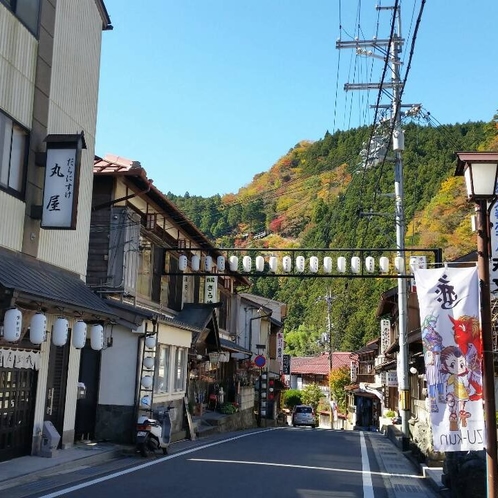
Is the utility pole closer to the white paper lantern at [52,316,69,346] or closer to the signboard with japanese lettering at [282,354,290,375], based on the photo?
the white paper lantern at [52,316,69,346]

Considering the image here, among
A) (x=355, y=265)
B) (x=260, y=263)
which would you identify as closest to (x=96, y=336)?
(x=260, y=263)

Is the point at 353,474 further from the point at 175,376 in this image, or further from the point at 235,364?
the point at 235,364

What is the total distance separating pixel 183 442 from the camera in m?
18.5

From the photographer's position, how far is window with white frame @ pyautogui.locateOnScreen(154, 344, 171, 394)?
59.1 ft

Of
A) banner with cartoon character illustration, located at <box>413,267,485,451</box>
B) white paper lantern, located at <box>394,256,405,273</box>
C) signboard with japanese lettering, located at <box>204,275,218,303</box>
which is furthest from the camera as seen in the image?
signboard with japanese lettering, located at <box>204,275,218,303</box>

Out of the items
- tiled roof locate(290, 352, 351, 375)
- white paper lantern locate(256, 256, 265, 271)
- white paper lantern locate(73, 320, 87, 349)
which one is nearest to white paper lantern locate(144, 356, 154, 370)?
white paper lantern locate(73, 320, 87, 349)

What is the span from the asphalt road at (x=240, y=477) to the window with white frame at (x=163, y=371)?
2146 millimetres

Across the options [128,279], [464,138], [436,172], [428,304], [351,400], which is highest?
[464,138]

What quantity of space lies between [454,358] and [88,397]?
11436 millimetres

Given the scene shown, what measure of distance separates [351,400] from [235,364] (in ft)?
117

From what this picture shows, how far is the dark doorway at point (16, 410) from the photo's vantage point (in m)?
12.0

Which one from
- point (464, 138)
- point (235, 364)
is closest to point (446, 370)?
point (235, 364)

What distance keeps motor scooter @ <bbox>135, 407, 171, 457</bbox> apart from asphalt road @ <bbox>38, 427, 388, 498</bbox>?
1.26ft

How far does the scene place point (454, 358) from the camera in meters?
7.46
